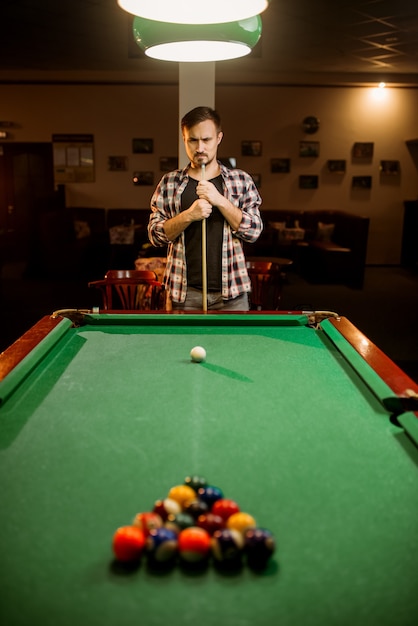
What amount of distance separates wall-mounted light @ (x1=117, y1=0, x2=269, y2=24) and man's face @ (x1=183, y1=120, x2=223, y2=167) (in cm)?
90

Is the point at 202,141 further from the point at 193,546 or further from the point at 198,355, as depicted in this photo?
the point at 193,546

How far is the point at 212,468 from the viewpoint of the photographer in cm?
132

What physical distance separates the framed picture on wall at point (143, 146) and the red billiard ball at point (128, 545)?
956cm

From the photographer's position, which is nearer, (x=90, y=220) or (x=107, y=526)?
(x=107, y=526)

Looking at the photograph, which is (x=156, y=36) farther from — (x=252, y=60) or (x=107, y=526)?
(x=252, y=60)

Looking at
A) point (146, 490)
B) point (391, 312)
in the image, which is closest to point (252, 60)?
point (391, 312)

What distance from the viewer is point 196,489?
1164 mm

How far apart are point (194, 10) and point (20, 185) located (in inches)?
366

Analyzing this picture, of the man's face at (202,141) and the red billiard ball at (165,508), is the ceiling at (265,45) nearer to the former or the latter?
the man's face at (202,141)

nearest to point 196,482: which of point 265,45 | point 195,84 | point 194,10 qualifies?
point 194,10

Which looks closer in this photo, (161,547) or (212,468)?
(161,547)

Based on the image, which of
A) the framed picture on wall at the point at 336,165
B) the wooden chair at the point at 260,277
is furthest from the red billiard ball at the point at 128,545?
the framed picture on wall at the point at 336,165

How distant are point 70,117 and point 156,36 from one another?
8665 millimetres

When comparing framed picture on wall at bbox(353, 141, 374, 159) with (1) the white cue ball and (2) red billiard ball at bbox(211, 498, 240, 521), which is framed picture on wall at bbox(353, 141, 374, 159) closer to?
(1) the white cue ball
